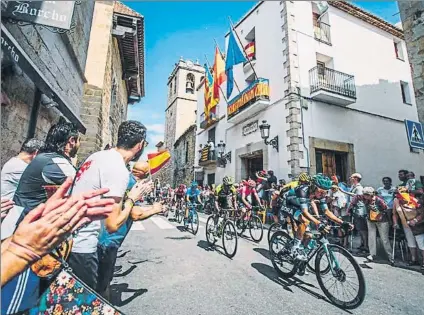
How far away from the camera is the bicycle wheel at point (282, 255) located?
3.94 metres

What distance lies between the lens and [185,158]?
23.1 meters

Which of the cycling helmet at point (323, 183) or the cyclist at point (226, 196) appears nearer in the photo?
the cycling helmet at point (323, 183)

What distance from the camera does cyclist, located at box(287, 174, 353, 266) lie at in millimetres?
3639

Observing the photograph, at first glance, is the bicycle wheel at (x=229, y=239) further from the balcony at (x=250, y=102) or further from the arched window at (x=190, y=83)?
the arched window at (x=190, y=83)

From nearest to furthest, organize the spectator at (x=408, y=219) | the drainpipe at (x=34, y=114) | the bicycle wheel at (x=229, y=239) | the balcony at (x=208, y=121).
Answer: the drainpipe at (x=34, y=114) → the spectator at (x=408, y=219) → the bicycle wheel at (x=229, y=239) → the balcony at (x=208, y=121)

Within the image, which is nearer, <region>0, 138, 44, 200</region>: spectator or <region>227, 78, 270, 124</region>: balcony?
<region>0, 138, 44, 200</region>: spectator

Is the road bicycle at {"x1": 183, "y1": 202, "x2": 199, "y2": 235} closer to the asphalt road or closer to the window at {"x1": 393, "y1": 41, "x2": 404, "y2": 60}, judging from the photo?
the asphalt road

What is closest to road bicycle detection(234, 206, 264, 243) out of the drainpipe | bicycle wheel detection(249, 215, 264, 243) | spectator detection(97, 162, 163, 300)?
bicycle wheel detection(249, 215, 264, 243)

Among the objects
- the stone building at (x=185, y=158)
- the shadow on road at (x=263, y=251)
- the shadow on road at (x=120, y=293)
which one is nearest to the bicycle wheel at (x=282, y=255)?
the shadow on road at (x=263, y=251)

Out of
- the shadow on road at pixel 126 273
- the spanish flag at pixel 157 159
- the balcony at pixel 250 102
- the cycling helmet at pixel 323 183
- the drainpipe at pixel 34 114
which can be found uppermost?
the balcony at pixel 250 102

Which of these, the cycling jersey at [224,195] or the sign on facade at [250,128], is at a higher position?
the sign on facade at [250,128]

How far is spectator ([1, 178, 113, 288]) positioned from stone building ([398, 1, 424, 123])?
7.89 meters

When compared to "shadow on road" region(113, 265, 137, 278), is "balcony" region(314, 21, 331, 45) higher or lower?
higher

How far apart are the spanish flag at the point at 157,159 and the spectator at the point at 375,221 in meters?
4.76
